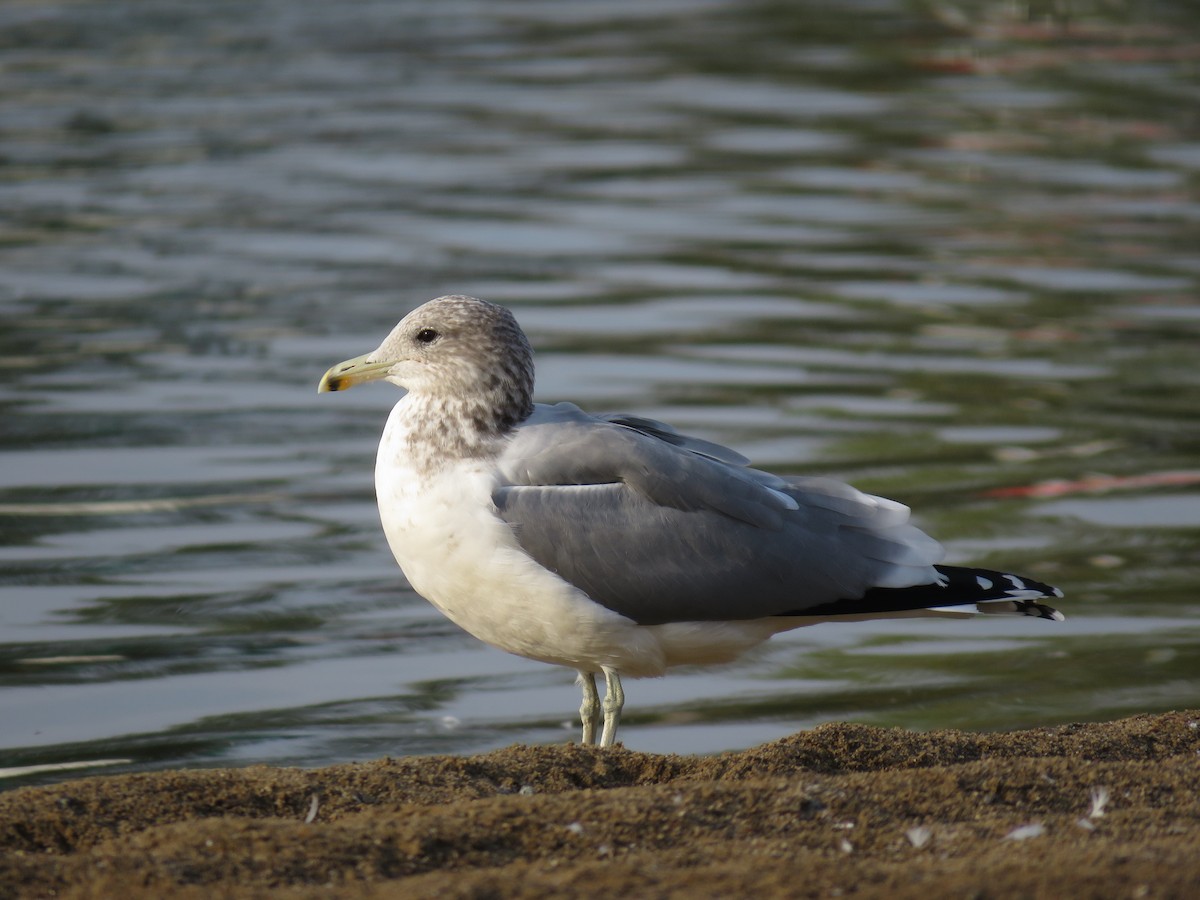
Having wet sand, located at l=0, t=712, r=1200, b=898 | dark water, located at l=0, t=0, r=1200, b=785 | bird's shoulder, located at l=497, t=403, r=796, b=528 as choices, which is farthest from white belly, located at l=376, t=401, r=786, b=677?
dark water, located at l=0, t=0, r=1200, b=785

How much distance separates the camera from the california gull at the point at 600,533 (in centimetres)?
616

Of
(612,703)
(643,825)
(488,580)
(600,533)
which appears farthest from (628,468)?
(643,825)

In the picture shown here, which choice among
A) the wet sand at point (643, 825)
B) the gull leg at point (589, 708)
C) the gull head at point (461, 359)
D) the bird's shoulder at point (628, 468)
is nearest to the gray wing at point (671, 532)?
the bird's shoulder at point (628, 468)

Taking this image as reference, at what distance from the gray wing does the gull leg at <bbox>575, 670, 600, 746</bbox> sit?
410 mm

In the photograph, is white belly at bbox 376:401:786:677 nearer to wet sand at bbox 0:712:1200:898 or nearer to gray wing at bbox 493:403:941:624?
gray wing at bbox 493:403:941:624

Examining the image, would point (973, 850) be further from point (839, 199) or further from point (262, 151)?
point (262, 151)

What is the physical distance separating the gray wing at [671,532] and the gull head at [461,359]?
159mm

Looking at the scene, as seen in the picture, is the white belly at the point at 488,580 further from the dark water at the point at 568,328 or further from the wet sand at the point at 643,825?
the dark water at the point at 568,328

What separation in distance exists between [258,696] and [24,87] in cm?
1571

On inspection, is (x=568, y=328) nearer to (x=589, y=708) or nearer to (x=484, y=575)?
(x=589, y=708)

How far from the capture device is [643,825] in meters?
4.67

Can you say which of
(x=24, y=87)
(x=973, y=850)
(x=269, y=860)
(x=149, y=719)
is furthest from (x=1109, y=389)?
(x=24, y=87)

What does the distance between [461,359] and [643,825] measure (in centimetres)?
228

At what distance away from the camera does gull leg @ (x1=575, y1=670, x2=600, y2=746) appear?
21.3ft
